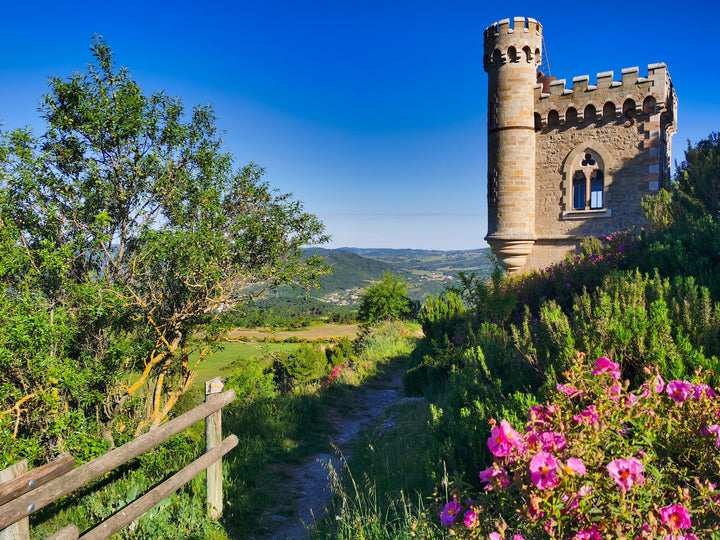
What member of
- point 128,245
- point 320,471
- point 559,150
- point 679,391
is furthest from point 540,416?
point 559,150

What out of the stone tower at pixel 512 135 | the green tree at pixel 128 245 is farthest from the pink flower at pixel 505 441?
the stone tower at pixel 512 135

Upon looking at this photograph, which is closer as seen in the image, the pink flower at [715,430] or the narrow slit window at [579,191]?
the pink flower at [715,430]

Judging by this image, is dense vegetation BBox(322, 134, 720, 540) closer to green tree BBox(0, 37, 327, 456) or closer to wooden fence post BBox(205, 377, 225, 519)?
wooden fence post BBox(205, 377, 225, 519)

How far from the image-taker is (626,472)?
1784mm

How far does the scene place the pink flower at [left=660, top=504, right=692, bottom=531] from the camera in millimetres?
1704

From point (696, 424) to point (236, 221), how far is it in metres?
8.30

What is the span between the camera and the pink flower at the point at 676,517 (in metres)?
1.70

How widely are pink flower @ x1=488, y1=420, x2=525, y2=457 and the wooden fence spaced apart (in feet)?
9.67

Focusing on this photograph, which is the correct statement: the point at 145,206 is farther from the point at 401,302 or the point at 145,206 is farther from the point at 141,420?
the point at 401,302

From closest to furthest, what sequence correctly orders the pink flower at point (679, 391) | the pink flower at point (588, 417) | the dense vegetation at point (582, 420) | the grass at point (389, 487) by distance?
the dense vegetation at point (582, 420) → the pink flower at point (588, 417) → the pink flower at point (679, 391) → the grass at point (389, 487)

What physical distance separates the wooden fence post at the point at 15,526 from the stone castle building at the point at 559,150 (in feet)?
41.4

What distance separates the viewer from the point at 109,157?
325 inches

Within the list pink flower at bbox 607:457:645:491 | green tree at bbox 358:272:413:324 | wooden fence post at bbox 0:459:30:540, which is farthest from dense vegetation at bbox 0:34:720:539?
green tree at bbox 358:272:413:324

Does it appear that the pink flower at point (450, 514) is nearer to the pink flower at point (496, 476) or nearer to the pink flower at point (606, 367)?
the pink flower at point (496, 476)
